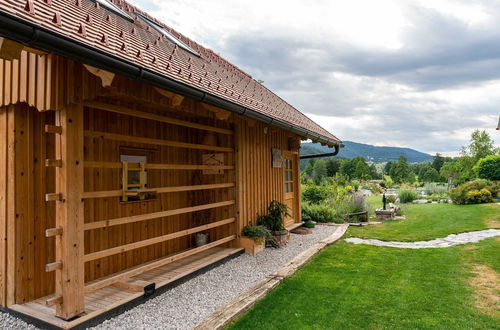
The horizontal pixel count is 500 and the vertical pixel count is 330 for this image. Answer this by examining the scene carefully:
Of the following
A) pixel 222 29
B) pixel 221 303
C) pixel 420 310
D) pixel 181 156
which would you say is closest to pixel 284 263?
pixel 221 303

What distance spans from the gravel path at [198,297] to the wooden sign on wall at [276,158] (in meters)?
2.43

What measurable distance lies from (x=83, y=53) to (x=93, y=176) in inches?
90.8

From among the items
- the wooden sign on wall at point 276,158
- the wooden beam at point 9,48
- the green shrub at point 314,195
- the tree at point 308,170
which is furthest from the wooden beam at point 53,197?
the tree at point 308,170

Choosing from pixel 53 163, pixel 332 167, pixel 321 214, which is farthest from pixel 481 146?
pixel 53 163

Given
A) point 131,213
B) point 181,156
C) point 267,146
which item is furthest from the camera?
point 267,146

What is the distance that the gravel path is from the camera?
10.8 feet

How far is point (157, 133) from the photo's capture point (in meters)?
5.32

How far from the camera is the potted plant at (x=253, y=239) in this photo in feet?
20.1

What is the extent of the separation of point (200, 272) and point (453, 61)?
29.7 ft

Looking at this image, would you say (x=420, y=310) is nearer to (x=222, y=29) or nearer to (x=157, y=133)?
(x=157, y=133)

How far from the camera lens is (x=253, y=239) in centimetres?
612

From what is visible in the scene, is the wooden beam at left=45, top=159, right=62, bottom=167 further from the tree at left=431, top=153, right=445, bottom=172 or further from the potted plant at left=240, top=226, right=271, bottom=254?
the tree at left=431, top=153, right=445, bottom=172

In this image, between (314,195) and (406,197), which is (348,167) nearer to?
(406,197)

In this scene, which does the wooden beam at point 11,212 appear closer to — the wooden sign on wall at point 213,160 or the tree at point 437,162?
the wooden sign on wall at point 213,160
